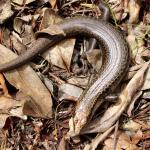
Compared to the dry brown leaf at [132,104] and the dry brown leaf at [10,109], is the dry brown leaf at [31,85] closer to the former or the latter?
the dry brown leaf at [10,109]

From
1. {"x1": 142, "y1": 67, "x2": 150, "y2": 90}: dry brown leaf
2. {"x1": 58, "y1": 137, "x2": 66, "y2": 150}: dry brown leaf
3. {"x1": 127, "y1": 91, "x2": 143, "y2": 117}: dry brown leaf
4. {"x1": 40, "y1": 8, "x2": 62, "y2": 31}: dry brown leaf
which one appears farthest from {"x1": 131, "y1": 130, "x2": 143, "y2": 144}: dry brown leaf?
{"x1": 40, "y1": 8, "x2": 62, "y2": 31}: dry brown leaf

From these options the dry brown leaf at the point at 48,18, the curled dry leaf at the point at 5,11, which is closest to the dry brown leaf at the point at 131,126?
the dry brown leaf at the point at 48,18

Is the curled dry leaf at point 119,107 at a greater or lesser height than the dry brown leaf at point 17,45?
lesser


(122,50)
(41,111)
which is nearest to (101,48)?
(122,50)

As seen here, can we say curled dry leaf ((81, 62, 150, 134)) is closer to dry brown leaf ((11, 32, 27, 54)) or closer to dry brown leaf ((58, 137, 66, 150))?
dry brown leaf ((58, 137, 66, 150))

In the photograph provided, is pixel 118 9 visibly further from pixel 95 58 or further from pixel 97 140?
pixel 97 140

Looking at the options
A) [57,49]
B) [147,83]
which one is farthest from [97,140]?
[57,49]

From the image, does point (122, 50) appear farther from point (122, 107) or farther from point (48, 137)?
point (48, 137)
